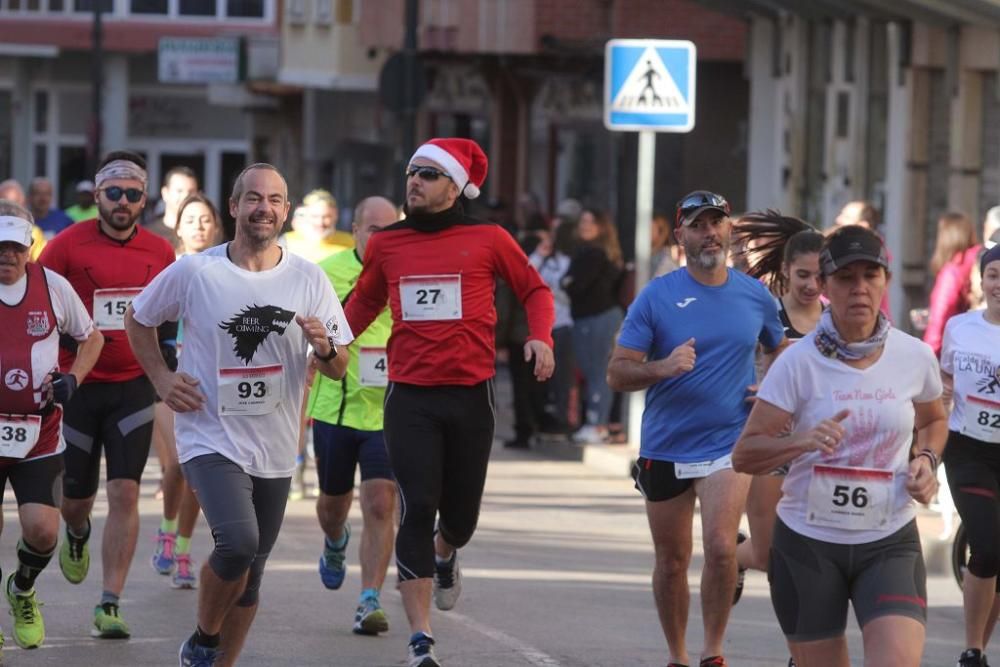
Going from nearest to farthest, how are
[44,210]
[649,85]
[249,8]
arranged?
[649,85]
[44,210]
[249,8]

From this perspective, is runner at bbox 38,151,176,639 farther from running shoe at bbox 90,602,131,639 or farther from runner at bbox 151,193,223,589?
runner at bbox 151,193,223,589

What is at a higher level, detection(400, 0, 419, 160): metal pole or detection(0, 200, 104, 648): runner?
detection(400, 0, 419, 160): metal pole

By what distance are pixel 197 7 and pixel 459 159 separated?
48.0 metres

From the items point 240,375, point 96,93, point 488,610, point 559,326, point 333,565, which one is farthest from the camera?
point 96,93

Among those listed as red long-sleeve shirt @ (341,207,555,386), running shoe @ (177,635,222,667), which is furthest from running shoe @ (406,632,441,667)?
red long-sleeve shirt @ (341,207,555,386)

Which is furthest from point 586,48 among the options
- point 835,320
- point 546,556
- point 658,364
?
point 835,320

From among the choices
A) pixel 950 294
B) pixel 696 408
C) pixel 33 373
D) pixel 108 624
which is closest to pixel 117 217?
pixel 33 373

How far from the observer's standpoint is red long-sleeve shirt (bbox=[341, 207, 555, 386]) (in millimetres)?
8602

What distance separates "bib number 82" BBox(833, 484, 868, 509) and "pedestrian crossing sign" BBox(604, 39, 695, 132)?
974cm

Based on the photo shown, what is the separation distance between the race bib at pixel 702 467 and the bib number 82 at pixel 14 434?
2.44m

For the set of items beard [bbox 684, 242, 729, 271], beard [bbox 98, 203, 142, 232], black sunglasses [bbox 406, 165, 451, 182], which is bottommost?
beard [bbox 684, 242, 729, 271]

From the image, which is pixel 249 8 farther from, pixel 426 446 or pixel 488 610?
pixel 426 446

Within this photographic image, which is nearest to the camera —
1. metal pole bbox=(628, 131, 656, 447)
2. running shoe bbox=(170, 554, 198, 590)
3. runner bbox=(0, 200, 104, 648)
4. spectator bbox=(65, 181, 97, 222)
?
runner bbox=(0, 200, 104, 648)

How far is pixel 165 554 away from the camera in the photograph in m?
11.1
